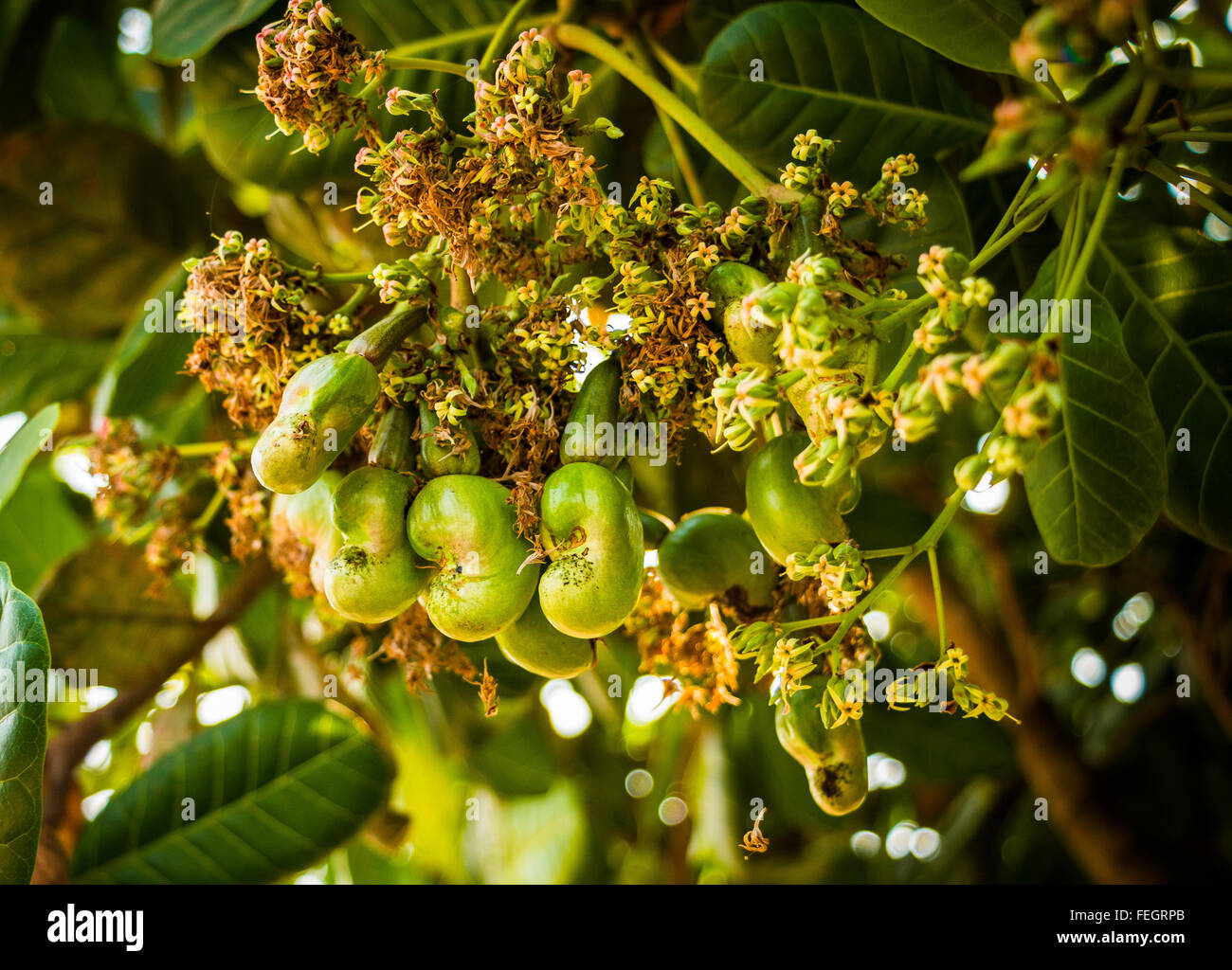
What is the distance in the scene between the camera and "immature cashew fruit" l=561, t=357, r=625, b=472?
36.7 inches

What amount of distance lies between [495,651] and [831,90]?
2.92ft

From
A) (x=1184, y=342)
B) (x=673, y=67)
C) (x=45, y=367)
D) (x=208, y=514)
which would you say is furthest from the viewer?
(x=45, y=367)

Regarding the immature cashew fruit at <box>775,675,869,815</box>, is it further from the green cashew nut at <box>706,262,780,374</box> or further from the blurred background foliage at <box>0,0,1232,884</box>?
the green cashew nut at <box>706,262,780,374</box>

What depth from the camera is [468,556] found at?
2.84 ft

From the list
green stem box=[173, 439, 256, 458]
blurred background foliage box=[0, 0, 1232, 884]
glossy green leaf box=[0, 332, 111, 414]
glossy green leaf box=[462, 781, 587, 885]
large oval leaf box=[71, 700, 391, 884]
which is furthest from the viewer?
glossy green leaf box=[462, 781, 587, 885]

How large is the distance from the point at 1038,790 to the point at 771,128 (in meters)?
1.88

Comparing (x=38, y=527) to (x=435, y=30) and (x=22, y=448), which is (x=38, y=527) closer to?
(x=22, y=448)

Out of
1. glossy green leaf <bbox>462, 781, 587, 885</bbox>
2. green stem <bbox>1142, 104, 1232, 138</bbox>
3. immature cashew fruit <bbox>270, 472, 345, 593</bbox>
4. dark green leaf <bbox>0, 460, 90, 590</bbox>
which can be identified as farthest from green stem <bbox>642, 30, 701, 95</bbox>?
glossy green leaf <bbox>462, 781, 587, 885</bbox>

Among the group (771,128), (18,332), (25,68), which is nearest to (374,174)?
(771,128)

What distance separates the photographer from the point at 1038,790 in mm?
2396

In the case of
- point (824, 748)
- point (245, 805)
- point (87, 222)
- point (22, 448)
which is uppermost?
point (87, 222)

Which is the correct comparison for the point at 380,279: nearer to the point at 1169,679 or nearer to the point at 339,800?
the point at 339,800

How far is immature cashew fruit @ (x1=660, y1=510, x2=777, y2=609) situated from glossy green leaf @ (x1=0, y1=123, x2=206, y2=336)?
1269 millimetres

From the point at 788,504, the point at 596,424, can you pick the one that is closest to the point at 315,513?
the point at 596,424
